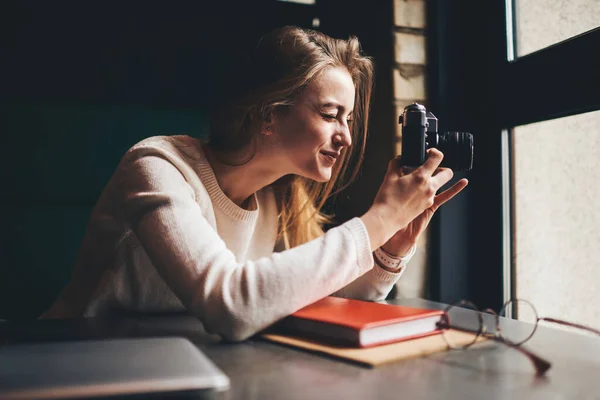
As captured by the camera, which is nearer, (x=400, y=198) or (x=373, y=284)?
(x=400, y=198)

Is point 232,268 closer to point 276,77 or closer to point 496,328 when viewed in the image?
point 496,328

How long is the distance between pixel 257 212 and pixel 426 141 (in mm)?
399

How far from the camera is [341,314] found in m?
0.68

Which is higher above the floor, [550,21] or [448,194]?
[550,21]

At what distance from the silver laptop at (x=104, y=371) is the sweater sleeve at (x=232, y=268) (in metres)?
0.11

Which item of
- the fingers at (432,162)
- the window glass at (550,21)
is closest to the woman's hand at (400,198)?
the fingers at (432,162)

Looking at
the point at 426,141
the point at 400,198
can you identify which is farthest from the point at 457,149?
the point at 400,198

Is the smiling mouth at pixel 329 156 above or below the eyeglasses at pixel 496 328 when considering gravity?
above

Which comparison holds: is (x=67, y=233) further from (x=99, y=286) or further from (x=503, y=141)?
(x=503, y=141)

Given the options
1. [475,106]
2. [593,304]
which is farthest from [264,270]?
[475,106]

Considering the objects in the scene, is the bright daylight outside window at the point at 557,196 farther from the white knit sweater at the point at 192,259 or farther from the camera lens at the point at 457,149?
the white knit sweater at the point at 192,259

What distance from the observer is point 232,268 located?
707 mm

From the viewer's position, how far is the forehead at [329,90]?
0.99 m

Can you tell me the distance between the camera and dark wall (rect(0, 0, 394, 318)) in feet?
4.27
